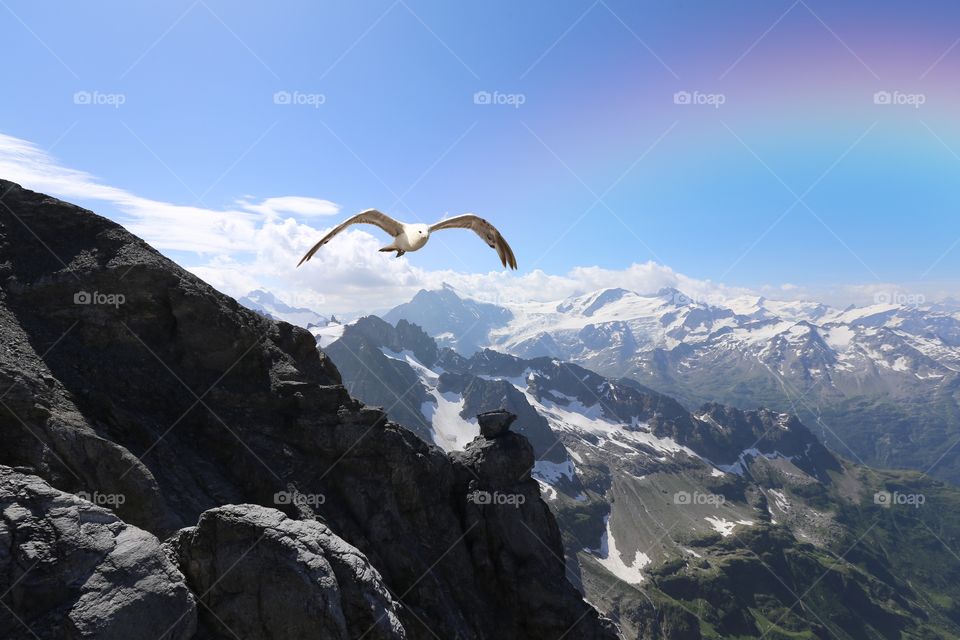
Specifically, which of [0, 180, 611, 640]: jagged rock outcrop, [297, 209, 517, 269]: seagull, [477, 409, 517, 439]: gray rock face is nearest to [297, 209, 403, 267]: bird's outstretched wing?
[297, 209, 517, 269]: seagull

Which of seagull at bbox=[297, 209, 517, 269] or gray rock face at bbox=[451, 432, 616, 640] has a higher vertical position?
seagull at bbox=[297, 209, 517, 269]

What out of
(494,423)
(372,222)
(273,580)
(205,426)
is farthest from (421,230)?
(494,423)

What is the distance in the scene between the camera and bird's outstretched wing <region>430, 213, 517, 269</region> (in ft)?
62.1

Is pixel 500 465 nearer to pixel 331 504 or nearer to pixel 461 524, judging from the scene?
pixel 461 524

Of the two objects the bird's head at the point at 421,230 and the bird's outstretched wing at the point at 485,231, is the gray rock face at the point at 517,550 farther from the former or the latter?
the bird's head at the point at 421,230

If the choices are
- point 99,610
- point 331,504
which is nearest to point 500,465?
point 331,504

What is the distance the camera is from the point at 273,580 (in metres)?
14.5

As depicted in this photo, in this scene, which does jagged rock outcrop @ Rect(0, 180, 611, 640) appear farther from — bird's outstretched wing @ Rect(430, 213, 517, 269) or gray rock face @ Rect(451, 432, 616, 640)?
bird's outstretched wing @ Rect(430, 213, 517, 269)

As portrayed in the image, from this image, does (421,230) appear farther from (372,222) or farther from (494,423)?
(494,423)

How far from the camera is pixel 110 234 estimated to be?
31.6 meters

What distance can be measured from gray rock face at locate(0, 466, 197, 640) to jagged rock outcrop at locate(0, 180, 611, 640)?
10.1 meters

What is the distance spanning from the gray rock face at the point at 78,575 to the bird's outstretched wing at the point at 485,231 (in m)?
13.0

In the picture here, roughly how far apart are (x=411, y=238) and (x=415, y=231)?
27 centimetres

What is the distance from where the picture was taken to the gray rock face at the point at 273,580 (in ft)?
46.0
